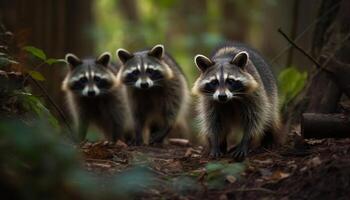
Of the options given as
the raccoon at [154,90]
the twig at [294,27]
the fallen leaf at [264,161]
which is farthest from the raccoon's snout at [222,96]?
the twig at [294,27]

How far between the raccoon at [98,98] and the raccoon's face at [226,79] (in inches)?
81.2

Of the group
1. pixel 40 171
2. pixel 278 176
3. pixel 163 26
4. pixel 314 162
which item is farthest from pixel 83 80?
pixel 163 26

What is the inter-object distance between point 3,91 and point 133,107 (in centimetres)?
272

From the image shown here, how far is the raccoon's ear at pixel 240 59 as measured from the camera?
5438mm

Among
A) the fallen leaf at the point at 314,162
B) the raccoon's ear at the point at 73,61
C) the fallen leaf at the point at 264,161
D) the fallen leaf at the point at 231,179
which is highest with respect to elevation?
the raccoon's ear at the point at 73,61

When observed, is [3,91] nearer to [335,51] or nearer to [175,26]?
[335,51]

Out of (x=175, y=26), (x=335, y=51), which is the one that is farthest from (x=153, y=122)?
(x=175, y=26)

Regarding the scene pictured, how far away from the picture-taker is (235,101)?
18.1 ft

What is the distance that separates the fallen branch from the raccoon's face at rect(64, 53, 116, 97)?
3091 mm

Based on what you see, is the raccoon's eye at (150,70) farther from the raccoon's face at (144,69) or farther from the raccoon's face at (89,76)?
the raccoon's face at (89,76)

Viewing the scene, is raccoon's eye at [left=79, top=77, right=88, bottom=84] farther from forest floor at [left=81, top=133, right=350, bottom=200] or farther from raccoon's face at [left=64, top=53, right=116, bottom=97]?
forest floor at [left=81, top=133, right=350, bottom=200]

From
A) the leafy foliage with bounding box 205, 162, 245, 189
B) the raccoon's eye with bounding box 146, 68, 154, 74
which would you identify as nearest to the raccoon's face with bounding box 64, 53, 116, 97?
the raccoon's eye with bounding box 146, 68, 154, 74

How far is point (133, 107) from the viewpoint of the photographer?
726cm

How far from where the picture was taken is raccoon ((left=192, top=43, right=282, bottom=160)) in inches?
211
